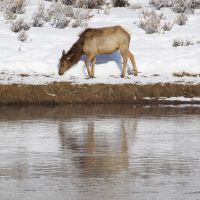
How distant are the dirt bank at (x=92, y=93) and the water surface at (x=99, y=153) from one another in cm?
68

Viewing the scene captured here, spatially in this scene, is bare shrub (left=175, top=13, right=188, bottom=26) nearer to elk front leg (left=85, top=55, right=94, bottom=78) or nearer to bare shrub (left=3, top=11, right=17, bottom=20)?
bare shrub (left=3, top=11, right=17, bottom=20)

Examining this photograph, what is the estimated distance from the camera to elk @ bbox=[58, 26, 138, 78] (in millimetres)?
25703

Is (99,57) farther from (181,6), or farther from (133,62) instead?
(181,6)

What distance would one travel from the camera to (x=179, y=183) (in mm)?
11992

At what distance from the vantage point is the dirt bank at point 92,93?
72.8 feet

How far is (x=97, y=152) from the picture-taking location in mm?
14719

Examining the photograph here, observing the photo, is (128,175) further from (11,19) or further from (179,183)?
(11,19)

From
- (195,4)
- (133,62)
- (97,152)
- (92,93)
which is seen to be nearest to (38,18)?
(195,4)

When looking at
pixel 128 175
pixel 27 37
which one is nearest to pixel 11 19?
pixel 27 37

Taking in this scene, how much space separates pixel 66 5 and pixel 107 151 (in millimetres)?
19984

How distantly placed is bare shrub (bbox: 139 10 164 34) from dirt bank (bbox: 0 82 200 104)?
23.2 ft

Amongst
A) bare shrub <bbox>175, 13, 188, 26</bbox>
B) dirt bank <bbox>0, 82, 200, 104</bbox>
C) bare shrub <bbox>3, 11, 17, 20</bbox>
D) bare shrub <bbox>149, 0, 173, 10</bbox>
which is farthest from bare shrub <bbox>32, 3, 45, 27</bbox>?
dirt bank <bbox>0, 82, 200, 104</bbox>

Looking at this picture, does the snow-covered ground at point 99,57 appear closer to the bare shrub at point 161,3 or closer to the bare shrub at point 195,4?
the bare shrub at point 195,4

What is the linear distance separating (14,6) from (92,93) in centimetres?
1079
